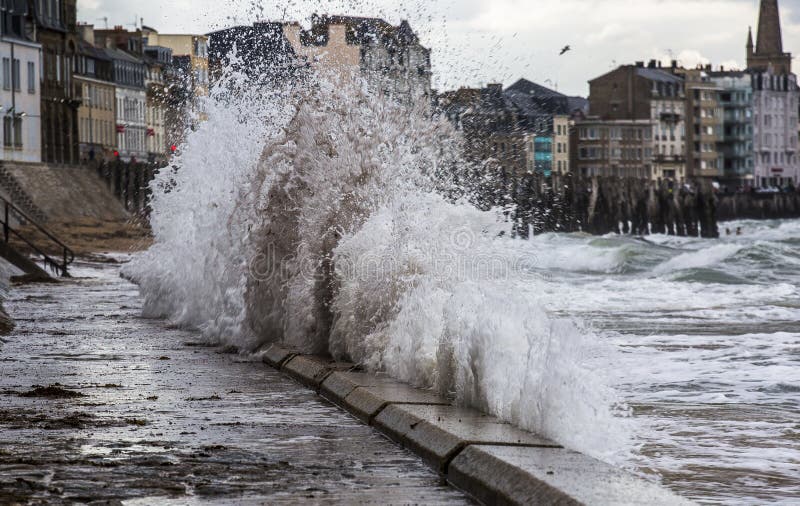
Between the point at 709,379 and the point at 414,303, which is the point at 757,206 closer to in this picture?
the point at 709,379

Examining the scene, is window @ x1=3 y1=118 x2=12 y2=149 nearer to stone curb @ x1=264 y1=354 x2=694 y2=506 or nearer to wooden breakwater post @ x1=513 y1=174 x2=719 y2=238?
wooden breakwater post @ x1=513 y1=174 x2=719 y2=238

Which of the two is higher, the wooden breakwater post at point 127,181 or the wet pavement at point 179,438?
the wooden breakwater post at point 127,181

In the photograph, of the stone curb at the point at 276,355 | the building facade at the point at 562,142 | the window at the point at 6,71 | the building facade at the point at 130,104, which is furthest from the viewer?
the building facade at the point at 562,142

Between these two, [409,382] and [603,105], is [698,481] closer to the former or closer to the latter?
[409,382]

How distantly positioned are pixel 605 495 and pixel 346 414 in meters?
3.52

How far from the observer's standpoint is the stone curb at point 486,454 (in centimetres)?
621

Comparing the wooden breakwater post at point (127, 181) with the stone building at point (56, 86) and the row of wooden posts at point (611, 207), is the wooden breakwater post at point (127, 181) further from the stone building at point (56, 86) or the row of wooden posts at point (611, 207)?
the row of wooden posts at point (611, 207)

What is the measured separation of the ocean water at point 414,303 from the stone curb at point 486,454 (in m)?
0.27

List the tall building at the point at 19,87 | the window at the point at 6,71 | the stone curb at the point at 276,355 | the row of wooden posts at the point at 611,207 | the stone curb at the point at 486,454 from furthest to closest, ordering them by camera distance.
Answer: the row of wooden posts at the point at 611,207, the window at the point at 6,71, the tall building at the point at 19,87, the stone curb at the point at 276,355, the stone curb at the point at 486,454

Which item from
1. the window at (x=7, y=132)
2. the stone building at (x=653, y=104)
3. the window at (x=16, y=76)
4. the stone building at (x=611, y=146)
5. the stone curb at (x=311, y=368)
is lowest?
the stone curb at (x=311, y=368)

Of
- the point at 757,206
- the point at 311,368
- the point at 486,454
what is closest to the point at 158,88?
the point at 757,206

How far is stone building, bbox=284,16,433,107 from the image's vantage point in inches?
569

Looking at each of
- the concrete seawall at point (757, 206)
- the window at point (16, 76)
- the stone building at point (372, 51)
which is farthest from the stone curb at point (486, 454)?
the concrete seawall at point (757, 206)

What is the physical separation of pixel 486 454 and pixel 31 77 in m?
80.4
